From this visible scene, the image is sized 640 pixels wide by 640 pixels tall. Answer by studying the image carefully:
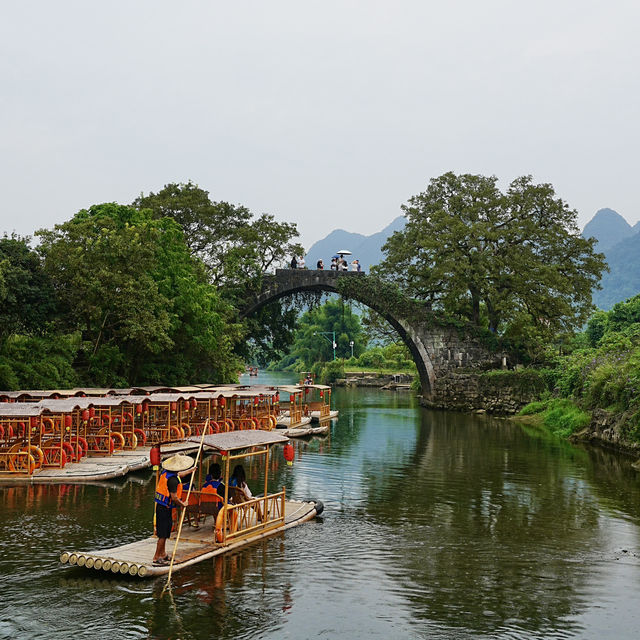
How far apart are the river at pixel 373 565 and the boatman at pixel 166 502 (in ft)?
1.55

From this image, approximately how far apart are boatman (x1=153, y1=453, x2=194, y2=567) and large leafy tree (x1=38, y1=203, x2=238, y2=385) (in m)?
21.4

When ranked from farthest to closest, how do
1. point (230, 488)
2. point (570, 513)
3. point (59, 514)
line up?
point (570, 513), point (59, 514), point (230, 488)

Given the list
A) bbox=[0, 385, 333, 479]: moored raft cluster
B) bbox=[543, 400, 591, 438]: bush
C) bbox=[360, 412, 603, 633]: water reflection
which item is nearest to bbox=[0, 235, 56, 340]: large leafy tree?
bbox=[0, 385, 333, 479]: moored raft cluster

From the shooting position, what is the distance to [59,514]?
1547 cm

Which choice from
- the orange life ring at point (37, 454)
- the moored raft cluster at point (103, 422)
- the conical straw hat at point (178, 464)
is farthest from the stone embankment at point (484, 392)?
the conical straw hat at point (178, 464)

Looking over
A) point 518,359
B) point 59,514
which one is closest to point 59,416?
point 59,514

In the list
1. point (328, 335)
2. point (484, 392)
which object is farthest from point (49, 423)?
point (328, 335)

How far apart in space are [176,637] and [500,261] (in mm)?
35363

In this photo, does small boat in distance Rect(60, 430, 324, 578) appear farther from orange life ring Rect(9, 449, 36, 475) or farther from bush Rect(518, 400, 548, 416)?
bush Rect(518, 400, 548, 416)

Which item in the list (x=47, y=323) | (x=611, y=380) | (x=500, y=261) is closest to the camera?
(x=611, y=380)

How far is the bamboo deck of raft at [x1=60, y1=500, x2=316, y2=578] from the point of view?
1115cm

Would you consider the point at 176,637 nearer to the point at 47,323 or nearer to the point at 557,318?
the point at 47,323

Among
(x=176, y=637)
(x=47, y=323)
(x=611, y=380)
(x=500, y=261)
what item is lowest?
(x=176, y=637)

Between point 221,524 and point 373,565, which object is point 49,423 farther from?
point 373,565
